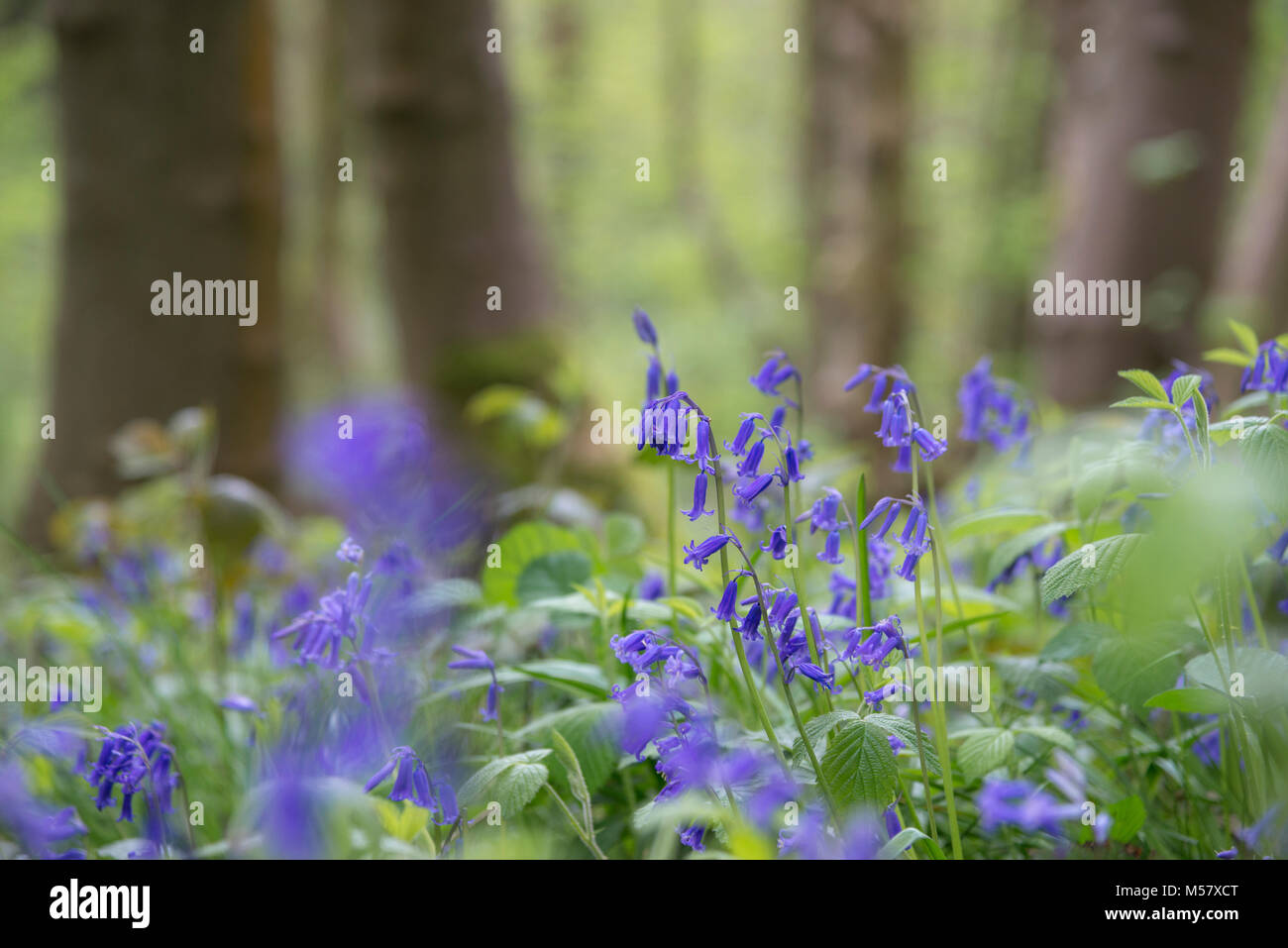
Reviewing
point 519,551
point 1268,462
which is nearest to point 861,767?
point 1268,462

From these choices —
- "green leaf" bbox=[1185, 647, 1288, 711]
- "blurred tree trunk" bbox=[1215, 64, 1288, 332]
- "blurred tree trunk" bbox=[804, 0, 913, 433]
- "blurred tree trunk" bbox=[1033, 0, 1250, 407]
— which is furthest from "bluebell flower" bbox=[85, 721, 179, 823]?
"blurred tree trunk" bbox=[804, 0, 913, 433]

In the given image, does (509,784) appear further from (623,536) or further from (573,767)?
(623,536)

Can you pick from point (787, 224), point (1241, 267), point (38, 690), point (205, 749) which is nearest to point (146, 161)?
point (38, 690)

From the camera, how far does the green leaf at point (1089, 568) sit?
1.13m

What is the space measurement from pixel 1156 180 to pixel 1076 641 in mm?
4691

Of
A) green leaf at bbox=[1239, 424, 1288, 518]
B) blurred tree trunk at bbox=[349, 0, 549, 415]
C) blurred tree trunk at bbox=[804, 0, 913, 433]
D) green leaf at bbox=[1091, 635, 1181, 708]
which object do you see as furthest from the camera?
blurred tree trunk at bbox=[804, 0, 913, 433]

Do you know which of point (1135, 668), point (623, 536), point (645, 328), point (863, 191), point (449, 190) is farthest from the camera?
point (863, 191)

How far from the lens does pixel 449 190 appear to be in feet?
14.8

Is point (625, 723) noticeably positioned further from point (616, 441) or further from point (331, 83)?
point (331, 83)

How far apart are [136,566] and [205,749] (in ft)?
4.09

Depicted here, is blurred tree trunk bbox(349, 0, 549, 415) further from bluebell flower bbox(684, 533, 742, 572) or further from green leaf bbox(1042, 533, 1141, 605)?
green leaf bbox(1042, 533, 1141, 605)

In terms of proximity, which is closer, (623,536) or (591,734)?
(591,734)

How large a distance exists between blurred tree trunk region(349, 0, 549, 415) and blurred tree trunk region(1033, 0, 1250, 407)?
296 centimetres

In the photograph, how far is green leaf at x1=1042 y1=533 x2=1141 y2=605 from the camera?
3.72ft
